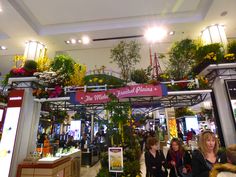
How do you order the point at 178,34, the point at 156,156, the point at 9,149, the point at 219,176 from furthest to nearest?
1. the point at 178,34
2. the point at 9,149
3. the point at 156,156
4. the point at 219,176

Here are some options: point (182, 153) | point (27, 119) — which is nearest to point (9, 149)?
point (27, 119)

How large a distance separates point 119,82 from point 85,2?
2.43m

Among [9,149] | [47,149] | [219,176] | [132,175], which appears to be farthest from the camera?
[47,149]

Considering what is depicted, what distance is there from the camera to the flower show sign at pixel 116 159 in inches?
113

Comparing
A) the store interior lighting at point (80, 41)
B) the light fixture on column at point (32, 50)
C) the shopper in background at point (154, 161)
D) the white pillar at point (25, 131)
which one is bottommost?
the shopper in background at point (154, 161)

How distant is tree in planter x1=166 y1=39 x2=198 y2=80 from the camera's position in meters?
4.79

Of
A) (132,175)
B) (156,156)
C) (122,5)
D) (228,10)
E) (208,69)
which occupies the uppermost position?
(122,5)

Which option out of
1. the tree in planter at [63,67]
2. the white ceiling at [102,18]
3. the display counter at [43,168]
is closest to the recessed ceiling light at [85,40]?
the white ceiling at [102,18]

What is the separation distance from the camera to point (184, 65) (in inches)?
195

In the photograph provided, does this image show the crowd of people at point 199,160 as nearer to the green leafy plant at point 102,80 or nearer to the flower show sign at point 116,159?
the flower show sign at point 116,159

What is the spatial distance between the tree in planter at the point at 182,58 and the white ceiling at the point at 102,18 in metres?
0.86

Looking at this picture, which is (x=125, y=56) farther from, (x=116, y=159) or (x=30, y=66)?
(x=116, y=159)

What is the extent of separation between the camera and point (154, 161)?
3.34 m

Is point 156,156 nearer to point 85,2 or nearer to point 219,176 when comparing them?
point 219,176
